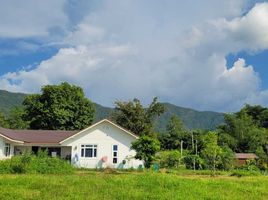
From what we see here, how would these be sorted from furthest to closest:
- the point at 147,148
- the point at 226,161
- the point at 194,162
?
the point at 226,161 < the point at 194,162 < the point at 147,148

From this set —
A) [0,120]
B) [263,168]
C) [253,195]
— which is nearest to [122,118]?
[263,168]

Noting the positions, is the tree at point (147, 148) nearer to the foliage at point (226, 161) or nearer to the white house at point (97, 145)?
the white house at point (97, 145)

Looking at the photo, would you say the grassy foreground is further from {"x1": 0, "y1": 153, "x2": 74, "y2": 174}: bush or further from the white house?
the white house

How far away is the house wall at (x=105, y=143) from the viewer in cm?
3641

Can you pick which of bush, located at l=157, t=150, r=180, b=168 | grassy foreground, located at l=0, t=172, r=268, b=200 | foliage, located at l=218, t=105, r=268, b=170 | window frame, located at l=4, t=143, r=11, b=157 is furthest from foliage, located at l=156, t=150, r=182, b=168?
foliage, located at l=218, t=105, r=268, b=170

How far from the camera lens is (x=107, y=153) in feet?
120

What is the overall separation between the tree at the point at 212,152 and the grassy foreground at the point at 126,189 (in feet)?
48.0

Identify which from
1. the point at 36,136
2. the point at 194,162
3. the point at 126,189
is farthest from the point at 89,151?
the point at 126,189

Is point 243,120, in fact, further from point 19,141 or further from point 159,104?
point 19,141

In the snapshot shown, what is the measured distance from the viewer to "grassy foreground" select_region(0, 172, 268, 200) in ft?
47.5

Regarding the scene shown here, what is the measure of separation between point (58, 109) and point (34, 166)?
2940 cm

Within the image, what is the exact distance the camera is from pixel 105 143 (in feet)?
121

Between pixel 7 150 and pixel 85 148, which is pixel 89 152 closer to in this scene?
pixel 85 148

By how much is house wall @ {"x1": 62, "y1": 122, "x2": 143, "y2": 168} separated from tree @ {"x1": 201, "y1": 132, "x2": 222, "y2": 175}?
568cm
